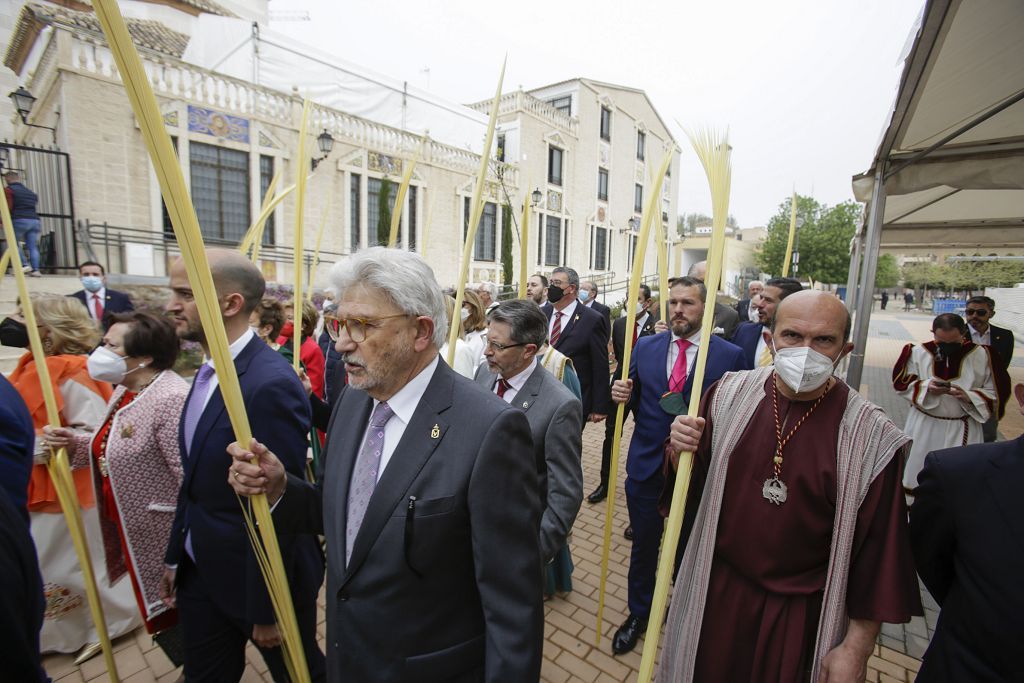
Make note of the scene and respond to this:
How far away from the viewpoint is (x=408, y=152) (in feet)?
61.6

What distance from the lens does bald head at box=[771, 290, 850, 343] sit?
183 cm

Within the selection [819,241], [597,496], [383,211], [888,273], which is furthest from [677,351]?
[888,273]

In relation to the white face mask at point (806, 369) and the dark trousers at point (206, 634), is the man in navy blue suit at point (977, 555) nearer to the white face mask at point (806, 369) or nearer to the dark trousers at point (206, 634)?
the white face mask at point (806, 369)

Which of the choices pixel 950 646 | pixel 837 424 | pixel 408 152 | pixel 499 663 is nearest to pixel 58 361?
pixel 499 663

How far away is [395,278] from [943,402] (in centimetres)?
520

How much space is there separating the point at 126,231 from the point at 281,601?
14.1 meters

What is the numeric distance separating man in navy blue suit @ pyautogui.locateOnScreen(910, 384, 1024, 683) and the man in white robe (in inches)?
137

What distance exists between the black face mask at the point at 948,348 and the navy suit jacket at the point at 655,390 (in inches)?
103

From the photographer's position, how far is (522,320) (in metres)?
2.63

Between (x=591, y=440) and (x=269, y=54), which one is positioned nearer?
(x=591, y=440)

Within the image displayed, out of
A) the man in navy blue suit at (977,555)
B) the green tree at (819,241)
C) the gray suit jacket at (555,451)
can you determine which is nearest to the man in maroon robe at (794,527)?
the man in navy blue suit at (977,555)

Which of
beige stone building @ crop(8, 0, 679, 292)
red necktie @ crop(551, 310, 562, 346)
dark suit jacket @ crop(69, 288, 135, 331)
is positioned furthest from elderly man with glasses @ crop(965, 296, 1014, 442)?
dark suit jacket @ crop(69, 288, 135, 331)

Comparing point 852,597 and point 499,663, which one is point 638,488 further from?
point 499,663

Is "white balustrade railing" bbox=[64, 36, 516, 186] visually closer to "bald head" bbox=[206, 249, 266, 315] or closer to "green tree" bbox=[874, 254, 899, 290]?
"bald head" bbox=[206, 249, 266, 315]
